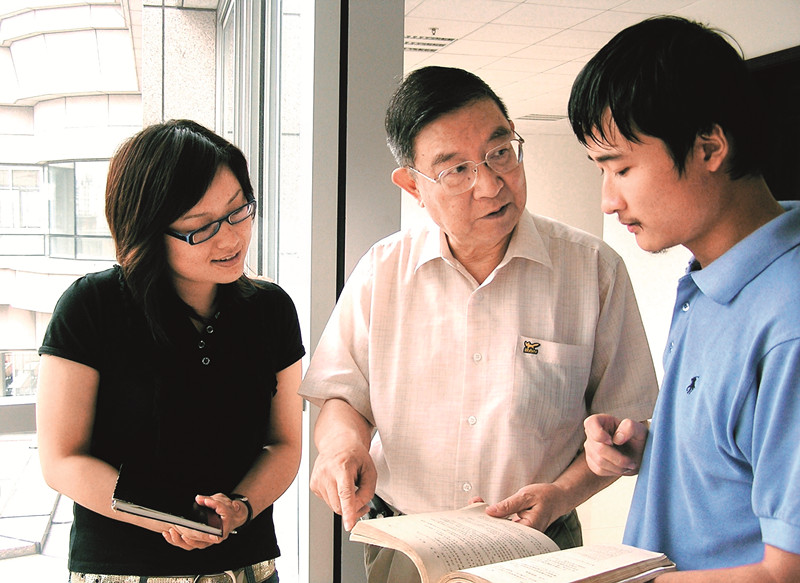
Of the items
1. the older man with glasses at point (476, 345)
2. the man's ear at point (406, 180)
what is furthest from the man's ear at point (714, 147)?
the man's ear at point (406, 180)

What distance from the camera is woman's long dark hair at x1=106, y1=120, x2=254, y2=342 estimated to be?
1.38 m

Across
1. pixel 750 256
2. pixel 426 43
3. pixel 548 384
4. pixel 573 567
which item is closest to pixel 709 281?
pixel 750 256

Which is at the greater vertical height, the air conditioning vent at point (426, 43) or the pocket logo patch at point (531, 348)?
the air conditioning vent at point (426, 43)

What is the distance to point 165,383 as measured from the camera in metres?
1.38

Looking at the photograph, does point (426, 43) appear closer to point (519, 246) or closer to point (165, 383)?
point (519, 246)

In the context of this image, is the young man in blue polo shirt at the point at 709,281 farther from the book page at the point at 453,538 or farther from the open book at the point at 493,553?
the book page at the point at 453,538

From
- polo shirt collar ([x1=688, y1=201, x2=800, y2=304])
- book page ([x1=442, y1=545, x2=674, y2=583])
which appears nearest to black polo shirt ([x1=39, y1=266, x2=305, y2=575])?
book page ([x1=442, y1=545, x2=674, y2=583])

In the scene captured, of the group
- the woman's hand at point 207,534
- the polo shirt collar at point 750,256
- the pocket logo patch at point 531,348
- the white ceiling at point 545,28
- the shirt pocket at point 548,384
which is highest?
the white ceiling at point 545,28

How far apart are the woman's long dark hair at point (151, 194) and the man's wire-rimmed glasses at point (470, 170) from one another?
1.53 ft

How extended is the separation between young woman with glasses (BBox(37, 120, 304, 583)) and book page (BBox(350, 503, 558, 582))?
1.32 ft

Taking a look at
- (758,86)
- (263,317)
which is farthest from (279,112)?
(758,86)

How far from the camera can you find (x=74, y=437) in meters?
1.34

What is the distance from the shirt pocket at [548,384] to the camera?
1395 millimetres

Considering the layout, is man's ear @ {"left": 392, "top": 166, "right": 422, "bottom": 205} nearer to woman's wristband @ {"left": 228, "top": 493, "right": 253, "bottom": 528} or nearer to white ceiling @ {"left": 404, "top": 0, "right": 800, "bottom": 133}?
woman's wristband @ {"left": 228, "top": 493, "right": 253, "bottom": 528}
